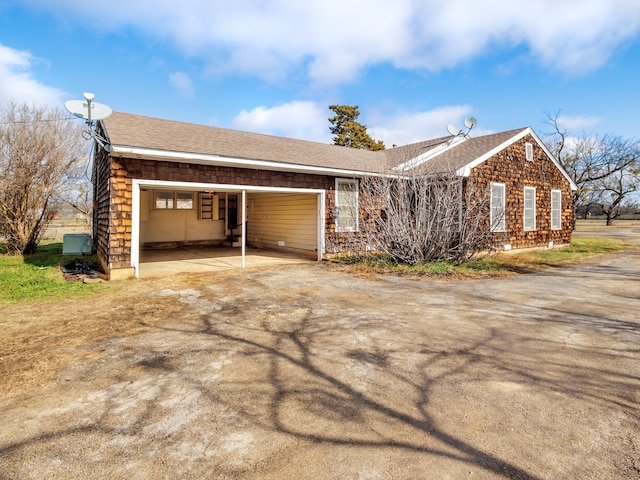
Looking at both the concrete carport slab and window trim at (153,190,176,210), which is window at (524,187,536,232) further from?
window trim at (153,190,176,210)

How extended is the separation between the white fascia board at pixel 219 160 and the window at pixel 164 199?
247 inches

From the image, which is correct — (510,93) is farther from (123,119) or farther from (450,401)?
(450,401)

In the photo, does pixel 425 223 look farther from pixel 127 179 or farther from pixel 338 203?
pixel 127 179

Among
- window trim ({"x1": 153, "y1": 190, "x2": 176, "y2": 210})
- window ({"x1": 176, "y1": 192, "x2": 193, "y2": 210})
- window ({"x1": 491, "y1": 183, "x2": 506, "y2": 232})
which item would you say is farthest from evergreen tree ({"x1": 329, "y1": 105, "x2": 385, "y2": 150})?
window trim ({"x1": 153, "y1": 190, "x2": 176, "y2": 210})

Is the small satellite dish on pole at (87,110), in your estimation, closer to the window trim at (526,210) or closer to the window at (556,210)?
the window trim at (526,210)

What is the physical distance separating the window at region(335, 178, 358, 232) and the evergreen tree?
21.3 metres

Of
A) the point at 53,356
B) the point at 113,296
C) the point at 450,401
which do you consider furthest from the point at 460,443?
the point at 113,296

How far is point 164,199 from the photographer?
13.6 m

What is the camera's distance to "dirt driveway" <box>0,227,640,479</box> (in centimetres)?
187

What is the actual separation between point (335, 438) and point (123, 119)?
10181 mm

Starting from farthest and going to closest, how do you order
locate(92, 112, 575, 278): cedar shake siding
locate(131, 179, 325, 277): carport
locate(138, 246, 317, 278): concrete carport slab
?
locate(131, 179, 325, 277): carport, locate(138, 246, 317, 278): concrete carport slab, locate(92, 112, 575, 278): cedar shake siding

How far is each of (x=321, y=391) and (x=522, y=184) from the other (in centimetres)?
1299

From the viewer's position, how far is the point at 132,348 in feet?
11.7

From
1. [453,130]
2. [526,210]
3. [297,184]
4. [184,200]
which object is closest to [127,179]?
[297,184]
